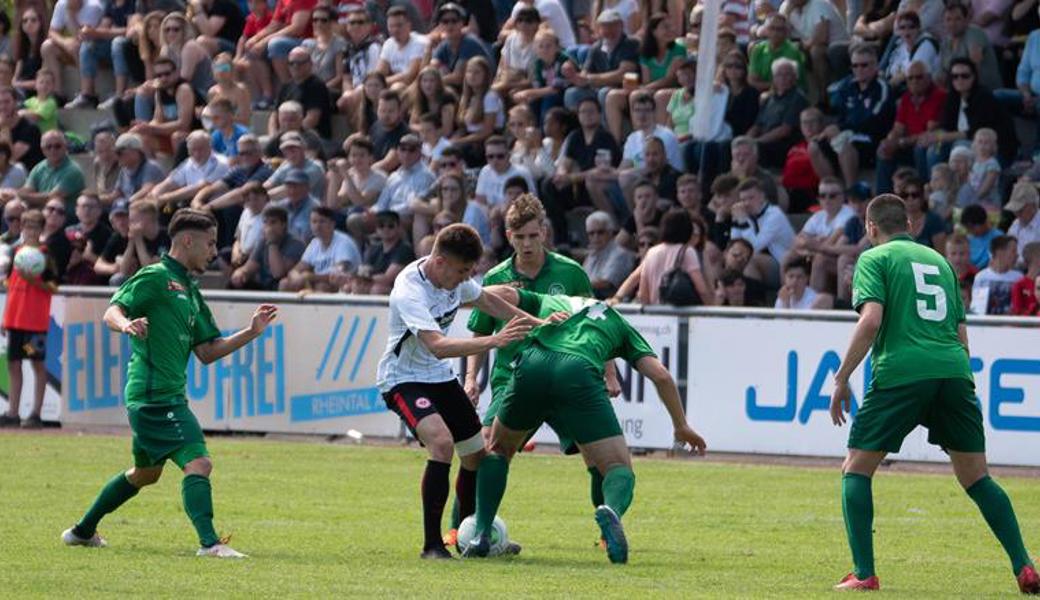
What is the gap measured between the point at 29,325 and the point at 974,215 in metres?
9.82

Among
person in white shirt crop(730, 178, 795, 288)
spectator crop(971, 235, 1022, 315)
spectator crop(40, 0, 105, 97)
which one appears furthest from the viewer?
spectator crop(40, 0, 105, 97)

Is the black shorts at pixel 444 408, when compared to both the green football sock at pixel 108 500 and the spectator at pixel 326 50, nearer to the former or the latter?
the green football sock at pixel 108 500

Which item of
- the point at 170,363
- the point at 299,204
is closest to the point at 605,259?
the point at 299,204

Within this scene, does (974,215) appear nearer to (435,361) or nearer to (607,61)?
(607,61)

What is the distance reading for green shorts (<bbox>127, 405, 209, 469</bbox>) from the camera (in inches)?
435

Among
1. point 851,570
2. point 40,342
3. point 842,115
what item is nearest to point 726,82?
point 842,115

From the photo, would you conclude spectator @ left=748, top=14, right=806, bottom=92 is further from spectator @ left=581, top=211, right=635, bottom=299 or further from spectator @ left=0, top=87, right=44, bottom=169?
spectator @ left=0, top=87, right=44, bottom=169

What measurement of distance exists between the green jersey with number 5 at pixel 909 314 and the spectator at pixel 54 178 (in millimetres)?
16998

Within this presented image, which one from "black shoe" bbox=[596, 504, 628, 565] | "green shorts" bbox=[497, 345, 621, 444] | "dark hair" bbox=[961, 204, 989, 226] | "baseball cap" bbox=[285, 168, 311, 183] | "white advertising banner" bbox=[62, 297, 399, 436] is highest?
"green shorts" bbox=[497, 345, 621, 444]

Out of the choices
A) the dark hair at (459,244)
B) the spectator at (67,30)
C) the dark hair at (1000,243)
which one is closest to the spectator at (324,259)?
the dark hair at (1000,243)

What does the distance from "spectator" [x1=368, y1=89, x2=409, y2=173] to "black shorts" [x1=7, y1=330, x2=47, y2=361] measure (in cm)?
429

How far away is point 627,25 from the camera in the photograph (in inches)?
931

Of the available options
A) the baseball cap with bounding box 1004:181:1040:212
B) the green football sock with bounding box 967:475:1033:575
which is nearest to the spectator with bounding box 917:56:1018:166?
the baseball cap with bounding box 1004:181:1040:212

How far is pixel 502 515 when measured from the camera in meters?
13.9
